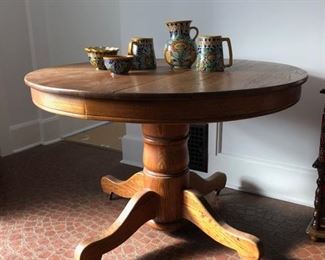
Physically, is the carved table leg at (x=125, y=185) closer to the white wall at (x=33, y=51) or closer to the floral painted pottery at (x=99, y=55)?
the floral painted pottery at (x=99, y=55)

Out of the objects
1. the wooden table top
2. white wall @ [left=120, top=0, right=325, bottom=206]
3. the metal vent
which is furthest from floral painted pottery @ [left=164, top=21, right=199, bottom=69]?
the metal vent

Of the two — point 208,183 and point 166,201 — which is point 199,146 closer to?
point 208,183

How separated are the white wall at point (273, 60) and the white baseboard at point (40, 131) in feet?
3.51

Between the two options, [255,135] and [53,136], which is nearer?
[255,135]

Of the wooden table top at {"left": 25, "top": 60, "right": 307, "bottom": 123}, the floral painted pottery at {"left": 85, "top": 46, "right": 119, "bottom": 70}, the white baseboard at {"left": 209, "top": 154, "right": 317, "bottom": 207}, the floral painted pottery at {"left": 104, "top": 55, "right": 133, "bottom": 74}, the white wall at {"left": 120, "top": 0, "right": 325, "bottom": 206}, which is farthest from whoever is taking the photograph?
the white baseboard at {"left": 209, "top": 154, "right": 317, "bottom": 207}

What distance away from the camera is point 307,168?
171 cm

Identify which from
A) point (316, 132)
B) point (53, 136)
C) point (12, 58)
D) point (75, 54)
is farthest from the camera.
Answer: point (75, 54)

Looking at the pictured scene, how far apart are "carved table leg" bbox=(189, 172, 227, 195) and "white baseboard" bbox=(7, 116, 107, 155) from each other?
1.33 m

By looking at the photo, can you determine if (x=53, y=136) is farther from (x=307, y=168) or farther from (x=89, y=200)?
(x=307, y=168)

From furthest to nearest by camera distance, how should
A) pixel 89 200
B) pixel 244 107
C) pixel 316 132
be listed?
pixel 89 200 < pixel 316 132 < pixel 244 107

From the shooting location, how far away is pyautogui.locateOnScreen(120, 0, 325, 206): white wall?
1607 millimetres

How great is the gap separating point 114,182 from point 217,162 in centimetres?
53

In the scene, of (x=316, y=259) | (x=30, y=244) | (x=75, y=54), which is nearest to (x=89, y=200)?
(x=30, y=244)

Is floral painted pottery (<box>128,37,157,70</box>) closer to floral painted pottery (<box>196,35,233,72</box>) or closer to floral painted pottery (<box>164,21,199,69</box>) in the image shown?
floral painted pottery (<box>164,21,199,69</box>)
